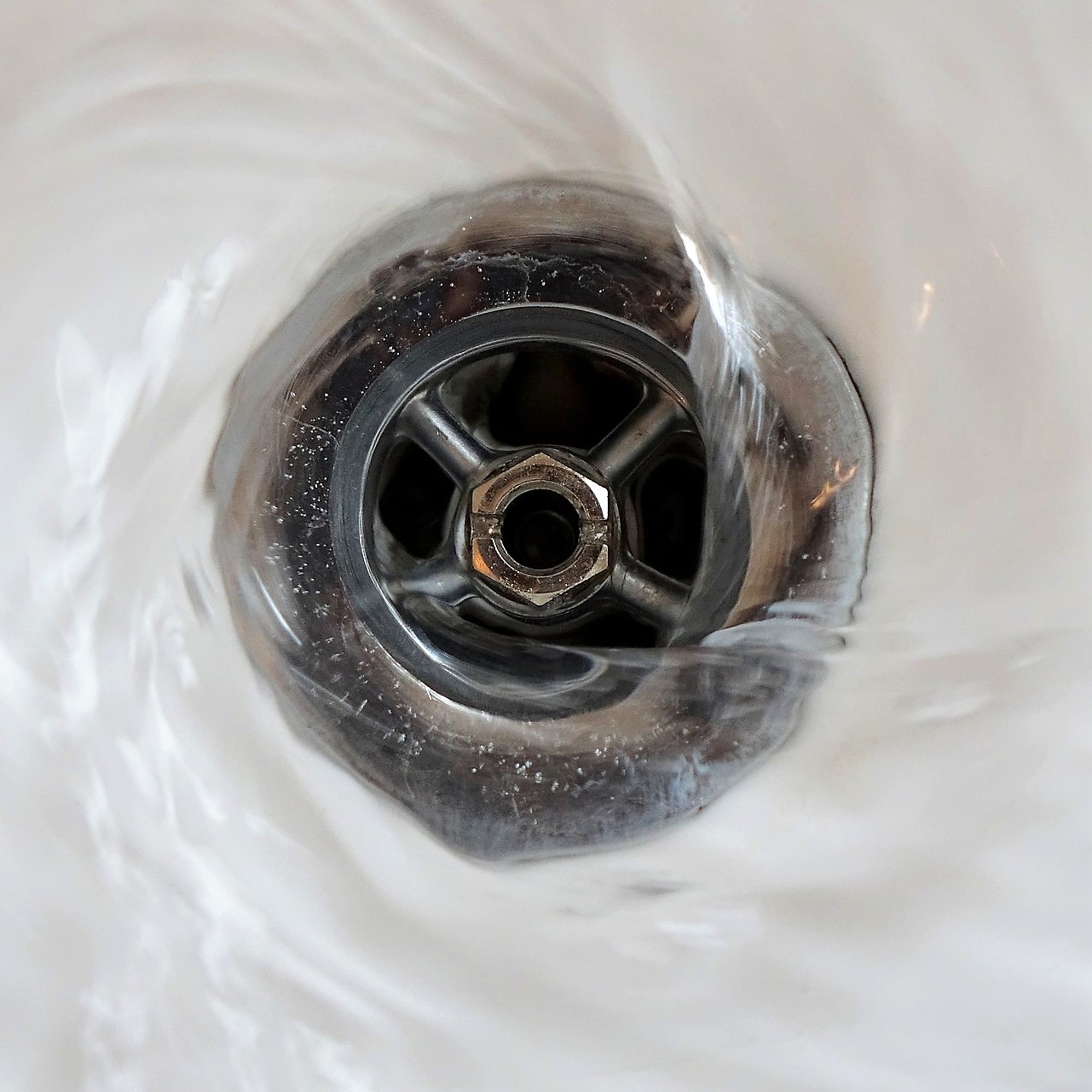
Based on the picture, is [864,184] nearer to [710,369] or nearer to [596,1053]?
[710,369]

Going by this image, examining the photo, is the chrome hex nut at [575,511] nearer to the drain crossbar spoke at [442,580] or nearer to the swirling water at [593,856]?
the drain crossbar spoke at [442,580]

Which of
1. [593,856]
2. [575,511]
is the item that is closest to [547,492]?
[575,511]

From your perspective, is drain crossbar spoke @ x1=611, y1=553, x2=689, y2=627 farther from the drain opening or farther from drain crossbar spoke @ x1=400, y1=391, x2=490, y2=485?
drain crossbar spoke @ x1=400, y1=391, x2=490, y2=485

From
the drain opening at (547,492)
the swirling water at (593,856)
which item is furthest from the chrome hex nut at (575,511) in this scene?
the swirling water at (593,856)

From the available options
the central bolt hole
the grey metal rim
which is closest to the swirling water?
the grey metal rim

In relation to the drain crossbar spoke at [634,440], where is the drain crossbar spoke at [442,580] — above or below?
below

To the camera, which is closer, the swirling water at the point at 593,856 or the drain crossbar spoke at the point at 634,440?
the swirling water at the point at 593,856
